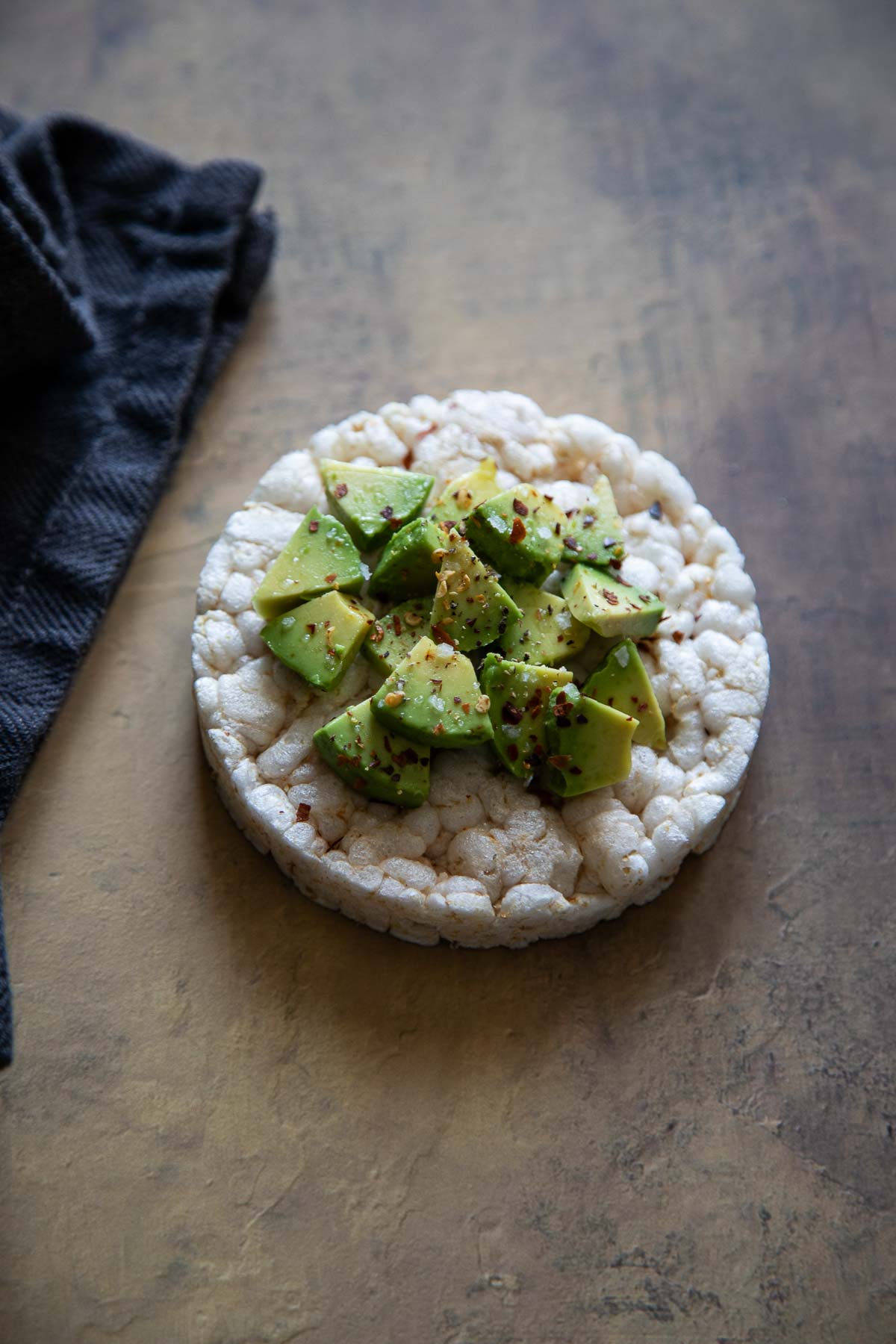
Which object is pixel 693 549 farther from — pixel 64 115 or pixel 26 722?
pixel 64 115

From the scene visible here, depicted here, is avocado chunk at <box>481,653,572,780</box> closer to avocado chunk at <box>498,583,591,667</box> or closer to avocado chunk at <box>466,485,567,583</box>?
avocado chunk at <box>498,583,591,667</box>

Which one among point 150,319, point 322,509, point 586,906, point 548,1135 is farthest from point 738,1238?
point 150,319

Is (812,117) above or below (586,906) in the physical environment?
above

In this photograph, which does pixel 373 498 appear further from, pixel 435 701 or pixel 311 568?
pixel 435 701

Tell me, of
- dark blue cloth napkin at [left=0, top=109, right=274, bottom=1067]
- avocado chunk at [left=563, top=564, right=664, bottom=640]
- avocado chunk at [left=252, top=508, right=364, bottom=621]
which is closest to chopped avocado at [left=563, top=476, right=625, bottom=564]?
avocado chunk at [left=563, top=564, right=664, bottom=640]

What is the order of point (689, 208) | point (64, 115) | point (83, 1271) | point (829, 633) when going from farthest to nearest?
point (689, 208) → point (64, 115) → point (829, 633) → point (83, 1271)

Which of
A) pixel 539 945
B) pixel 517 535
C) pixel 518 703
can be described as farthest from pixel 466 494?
pixel 539 945
